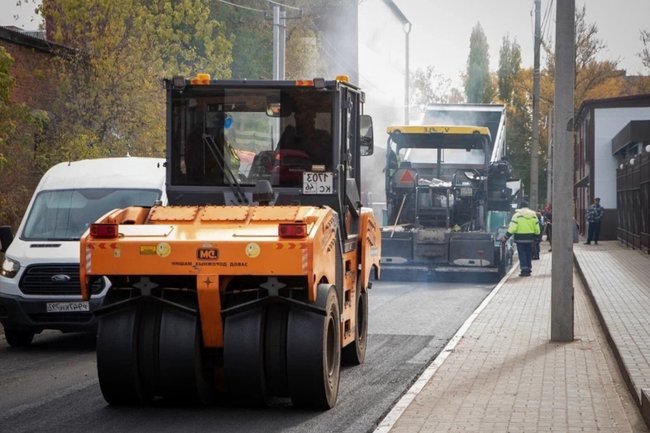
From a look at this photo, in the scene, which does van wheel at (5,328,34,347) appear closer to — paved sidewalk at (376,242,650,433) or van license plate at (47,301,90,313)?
van license plate at (47,301,90,313)

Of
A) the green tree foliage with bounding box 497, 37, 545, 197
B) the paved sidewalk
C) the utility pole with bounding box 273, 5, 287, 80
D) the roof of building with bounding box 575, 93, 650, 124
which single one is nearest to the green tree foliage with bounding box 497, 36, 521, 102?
the green tree foliage with bounding box 497, 37, 545, 197

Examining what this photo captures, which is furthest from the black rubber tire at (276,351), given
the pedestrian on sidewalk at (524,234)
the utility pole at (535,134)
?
the utility pole at (535,134)

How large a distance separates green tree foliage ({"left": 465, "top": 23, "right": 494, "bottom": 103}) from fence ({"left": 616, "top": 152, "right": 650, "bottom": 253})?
47.0 metres

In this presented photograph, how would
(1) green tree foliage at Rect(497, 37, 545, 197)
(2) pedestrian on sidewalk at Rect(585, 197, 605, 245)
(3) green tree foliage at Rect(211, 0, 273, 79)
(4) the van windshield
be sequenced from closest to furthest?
(4) the van windshield
(3) green tree foliage at Rect(211, 0, 273, 79)
(2) pedestrian on sidewalk at Rect(585, 197, 605, 245)
(1) green tree foliage at Rect(497, 37, 545, 197)

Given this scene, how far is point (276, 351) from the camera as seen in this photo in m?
9.59

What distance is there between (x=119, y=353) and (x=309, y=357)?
1.51 meters

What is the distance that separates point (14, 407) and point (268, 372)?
2.18 m

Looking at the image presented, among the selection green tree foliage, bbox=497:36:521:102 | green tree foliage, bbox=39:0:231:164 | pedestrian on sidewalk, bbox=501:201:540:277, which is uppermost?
green tree foliage, bbox=497:36:521:102

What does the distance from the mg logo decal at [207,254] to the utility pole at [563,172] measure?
603 cm

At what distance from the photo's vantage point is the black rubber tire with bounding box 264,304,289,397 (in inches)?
378

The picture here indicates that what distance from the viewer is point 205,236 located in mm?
9797

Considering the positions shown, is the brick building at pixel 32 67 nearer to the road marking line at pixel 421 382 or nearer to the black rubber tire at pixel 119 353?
the road marking line at pixel 421 382

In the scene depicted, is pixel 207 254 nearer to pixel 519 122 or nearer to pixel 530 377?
pixel 530 377

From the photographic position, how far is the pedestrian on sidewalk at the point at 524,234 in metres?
27.2
